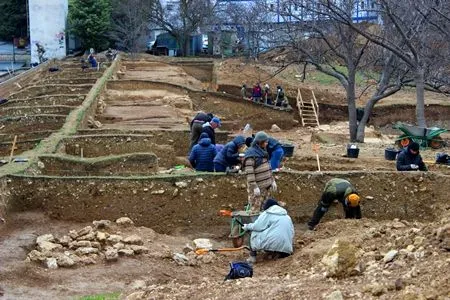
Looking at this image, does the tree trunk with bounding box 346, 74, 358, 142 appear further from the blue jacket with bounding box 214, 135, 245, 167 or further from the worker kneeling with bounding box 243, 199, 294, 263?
the worker kneeling with bounding box 243, 199, 294, 263

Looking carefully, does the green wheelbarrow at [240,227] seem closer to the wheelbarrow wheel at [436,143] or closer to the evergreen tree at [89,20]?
the wheelbarrow wheel at [436,143]

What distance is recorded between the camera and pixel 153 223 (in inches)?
489

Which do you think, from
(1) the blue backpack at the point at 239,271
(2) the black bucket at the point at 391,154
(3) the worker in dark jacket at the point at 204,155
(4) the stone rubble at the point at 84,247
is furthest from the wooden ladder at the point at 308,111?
(1) the blue backpack at the point at 239,271

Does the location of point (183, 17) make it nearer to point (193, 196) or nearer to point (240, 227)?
point (193, 196)

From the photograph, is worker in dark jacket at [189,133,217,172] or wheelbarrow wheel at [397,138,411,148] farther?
wheelbarrow wheel at [397,138,411,148]

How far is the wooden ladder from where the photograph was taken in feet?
108

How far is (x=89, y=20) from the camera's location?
5278 cm

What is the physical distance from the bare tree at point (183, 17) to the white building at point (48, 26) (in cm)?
682

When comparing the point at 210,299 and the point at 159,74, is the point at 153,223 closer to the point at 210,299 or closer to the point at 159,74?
the point at 210,299

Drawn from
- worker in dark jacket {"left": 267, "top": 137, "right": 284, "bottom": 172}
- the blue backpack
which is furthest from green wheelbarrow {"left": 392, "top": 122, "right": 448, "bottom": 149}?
the blue backpack

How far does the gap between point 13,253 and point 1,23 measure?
54.0 meters

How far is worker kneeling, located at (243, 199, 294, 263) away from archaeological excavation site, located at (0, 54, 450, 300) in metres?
0.20

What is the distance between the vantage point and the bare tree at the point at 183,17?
5500 cm

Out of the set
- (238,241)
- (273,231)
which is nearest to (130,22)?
(238,241)
